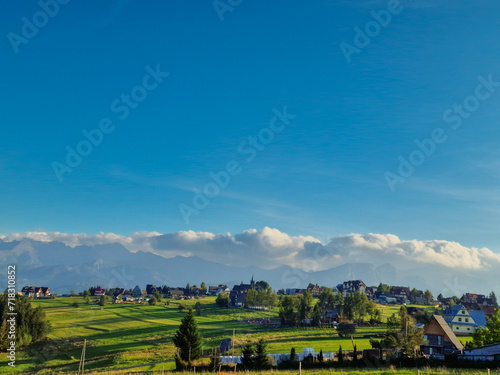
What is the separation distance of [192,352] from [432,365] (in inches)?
1149

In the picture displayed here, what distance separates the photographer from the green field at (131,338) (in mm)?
62344

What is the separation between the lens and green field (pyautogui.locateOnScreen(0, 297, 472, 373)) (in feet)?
205

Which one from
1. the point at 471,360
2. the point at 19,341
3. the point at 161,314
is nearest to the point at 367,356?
the point at 471,360

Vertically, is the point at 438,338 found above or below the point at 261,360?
below

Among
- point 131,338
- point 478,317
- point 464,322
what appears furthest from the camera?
point 478,317

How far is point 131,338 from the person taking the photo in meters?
84.4

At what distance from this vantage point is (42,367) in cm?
5988

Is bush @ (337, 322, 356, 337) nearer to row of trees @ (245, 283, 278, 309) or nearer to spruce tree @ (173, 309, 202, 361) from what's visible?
spruce tree @ (173, 309, 202, 361)

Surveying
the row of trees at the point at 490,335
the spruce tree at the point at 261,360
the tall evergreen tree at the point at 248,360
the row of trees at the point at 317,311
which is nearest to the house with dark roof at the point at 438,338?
the row of trees at the point at 490,335

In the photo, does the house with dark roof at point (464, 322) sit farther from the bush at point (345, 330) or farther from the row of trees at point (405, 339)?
the row of trees at point (405, 339)

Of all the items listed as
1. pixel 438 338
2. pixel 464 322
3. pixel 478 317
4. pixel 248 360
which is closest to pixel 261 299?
pixel 464 322

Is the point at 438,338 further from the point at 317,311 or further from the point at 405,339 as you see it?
the point at 317,311

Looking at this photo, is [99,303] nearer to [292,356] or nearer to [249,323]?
[249,323]

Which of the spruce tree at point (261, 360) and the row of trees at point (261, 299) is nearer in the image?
the spruce tree at point (261, 360)
